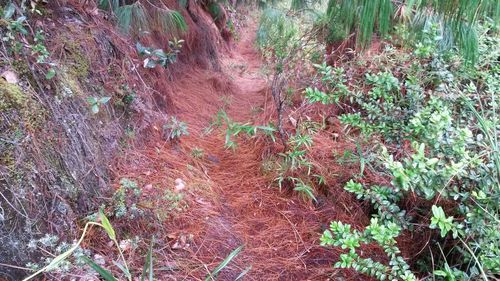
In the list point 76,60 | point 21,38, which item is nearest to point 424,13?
point 76,60

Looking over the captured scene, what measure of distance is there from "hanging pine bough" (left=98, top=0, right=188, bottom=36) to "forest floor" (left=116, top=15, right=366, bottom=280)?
2.65ft

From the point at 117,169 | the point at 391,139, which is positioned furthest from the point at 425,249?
the point at 117,169

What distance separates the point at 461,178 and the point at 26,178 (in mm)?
1853

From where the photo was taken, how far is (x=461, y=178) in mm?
1525

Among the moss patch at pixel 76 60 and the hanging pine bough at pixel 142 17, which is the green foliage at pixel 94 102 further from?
the hanging pine bough at pixel 142 17

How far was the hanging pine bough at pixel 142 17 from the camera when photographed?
2510 mm

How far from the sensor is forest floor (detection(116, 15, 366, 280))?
176cm

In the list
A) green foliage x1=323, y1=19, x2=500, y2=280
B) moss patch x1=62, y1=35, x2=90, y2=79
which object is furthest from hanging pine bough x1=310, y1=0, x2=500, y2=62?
moss patch x1=62, y1=35, x2=90, y2=79

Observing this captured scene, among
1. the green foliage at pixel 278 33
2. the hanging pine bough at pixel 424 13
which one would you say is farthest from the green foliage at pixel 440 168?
the green foliage at pixel 278 33

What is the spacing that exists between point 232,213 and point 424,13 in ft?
4.91

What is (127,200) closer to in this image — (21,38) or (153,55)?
(21,38)

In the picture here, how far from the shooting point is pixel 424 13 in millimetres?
1827

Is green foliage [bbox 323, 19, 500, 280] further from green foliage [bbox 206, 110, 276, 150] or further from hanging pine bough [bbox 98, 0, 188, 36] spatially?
hanging pine bough [bbox 98, 0, 188, 36]

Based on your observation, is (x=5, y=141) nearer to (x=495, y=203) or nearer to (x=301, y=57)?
(x=495, y=203)
